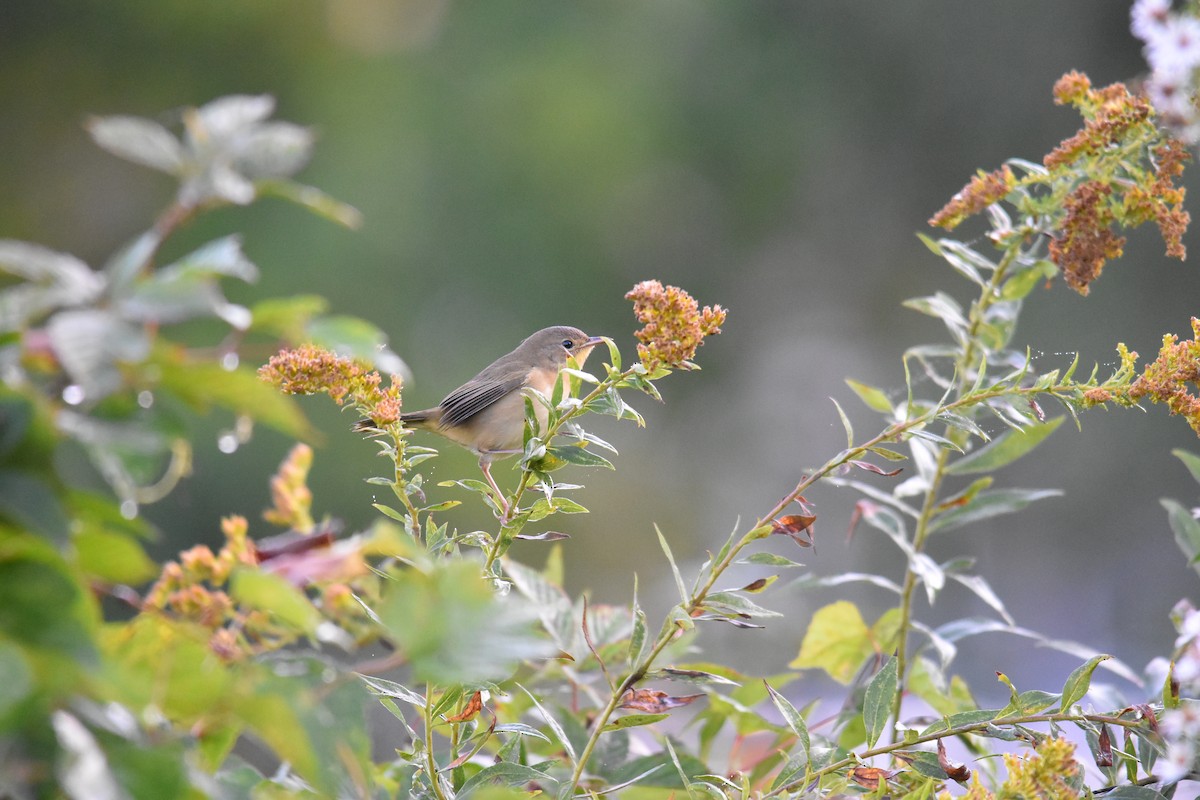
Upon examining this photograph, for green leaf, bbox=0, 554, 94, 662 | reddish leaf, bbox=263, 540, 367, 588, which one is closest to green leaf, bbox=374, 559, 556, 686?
reddish leaf, bbox=263, 540, 367, 588

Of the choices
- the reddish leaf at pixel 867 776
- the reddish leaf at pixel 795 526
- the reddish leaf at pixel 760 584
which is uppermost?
the reddish leaf at pixel 795 526

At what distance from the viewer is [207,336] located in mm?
4824

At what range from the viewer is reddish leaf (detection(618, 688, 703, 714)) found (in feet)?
3.07

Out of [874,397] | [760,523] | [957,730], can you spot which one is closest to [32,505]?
[760,523]

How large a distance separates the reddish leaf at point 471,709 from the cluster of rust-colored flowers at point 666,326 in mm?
329

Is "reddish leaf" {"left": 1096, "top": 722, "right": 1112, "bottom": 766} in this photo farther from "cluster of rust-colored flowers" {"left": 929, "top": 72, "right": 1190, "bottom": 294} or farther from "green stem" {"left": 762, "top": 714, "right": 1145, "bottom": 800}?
"cluster of rust-colored flowers" {"left": 929, "top": 72, "right": 1190, "bottom": 294}

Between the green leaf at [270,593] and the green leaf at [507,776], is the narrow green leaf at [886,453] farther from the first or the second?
the green leaf at [270,593]

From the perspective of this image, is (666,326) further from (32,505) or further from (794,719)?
(32,505)

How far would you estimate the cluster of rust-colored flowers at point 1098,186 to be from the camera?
1187 mm

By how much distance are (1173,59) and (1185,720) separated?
0.47 metres

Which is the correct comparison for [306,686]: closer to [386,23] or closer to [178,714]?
[178,714]

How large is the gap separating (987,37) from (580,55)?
2.51 metres

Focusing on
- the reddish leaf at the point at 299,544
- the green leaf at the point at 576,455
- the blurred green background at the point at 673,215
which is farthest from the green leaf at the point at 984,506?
the blurred green background at the point at 673,215

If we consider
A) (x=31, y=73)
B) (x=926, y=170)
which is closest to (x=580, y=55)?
(x=926, y=170)
